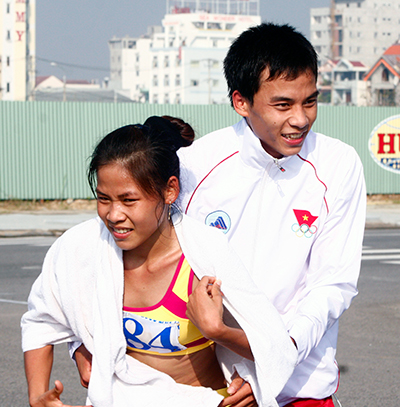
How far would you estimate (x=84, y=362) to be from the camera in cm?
212

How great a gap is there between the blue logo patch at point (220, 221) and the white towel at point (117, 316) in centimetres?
17

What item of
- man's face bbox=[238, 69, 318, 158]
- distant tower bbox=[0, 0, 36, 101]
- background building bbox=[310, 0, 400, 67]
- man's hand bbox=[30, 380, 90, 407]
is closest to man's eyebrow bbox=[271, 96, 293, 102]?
man's face bbox=[238, 69, 318, 158]

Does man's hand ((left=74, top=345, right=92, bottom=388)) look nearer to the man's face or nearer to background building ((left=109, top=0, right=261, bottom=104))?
the man's face

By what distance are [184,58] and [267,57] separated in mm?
120334

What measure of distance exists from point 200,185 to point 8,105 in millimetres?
17405

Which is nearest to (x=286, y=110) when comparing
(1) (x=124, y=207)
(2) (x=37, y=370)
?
(1) (x=124, y=207)

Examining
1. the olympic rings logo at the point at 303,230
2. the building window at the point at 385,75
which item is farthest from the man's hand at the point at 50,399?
the building window at the point at 385,75

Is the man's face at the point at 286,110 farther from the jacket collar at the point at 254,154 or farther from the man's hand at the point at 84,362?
the man's hand at the point at 84,362

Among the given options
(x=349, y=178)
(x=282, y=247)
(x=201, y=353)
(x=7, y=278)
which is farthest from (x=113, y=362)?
(x=7, y=278)

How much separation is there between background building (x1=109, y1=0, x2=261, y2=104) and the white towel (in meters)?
107

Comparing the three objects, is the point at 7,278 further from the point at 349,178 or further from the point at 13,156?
the point at 13,156

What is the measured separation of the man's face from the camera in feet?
7.00

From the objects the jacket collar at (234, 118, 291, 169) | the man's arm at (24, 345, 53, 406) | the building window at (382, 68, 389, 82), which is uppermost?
the building window at (382, 68, 389, 82)

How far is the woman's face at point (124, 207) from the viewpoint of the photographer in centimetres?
195
